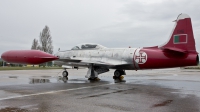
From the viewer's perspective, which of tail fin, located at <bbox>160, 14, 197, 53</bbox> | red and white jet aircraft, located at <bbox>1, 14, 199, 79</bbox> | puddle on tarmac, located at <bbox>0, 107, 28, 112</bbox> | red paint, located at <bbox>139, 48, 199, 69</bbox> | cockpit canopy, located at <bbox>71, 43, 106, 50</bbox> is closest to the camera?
puddle on tarmac, located at <bbox>0, 107, 28, 112</bbox>

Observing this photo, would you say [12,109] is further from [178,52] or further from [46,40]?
[46,40]

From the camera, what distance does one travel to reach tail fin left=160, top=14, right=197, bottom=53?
511 inches

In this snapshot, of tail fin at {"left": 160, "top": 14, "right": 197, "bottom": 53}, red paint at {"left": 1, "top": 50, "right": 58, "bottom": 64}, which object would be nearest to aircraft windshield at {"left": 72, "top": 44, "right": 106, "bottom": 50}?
tail fin at {"left": 160, "top": 14, "right": 197, "bottom": 53}

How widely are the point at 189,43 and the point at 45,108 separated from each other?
10.5m

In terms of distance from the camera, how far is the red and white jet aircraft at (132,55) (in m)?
11.8

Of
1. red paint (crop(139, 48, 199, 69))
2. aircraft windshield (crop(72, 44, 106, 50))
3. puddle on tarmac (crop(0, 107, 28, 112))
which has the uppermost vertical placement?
aircraft windshield (crop(72, 44, 106, 50))

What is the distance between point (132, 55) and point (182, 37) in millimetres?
3936

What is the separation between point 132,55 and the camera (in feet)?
51.2

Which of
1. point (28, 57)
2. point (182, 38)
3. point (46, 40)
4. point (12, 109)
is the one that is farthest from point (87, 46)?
point (46, 40)

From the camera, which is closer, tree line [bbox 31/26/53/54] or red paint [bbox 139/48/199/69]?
red paint [bbox 139/48/199/69]

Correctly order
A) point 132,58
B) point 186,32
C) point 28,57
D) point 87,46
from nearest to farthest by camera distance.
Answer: point 28,57
point 186,32
point 132,58
point 87,46

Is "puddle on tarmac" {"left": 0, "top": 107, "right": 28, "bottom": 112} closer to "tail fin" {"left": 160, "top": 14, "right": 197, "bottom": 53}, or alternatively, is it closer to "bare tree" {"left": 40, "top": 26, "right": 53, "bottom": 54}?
"tail fin" {"left": 160, "top": 14, "right": 197, "bottom": 53}

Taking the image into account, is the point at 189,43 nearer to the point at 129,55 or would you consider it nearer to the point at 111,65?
the point at 129,55

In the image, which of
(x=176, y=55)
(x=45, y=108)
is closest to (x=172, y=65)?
(x=176, y=55)
